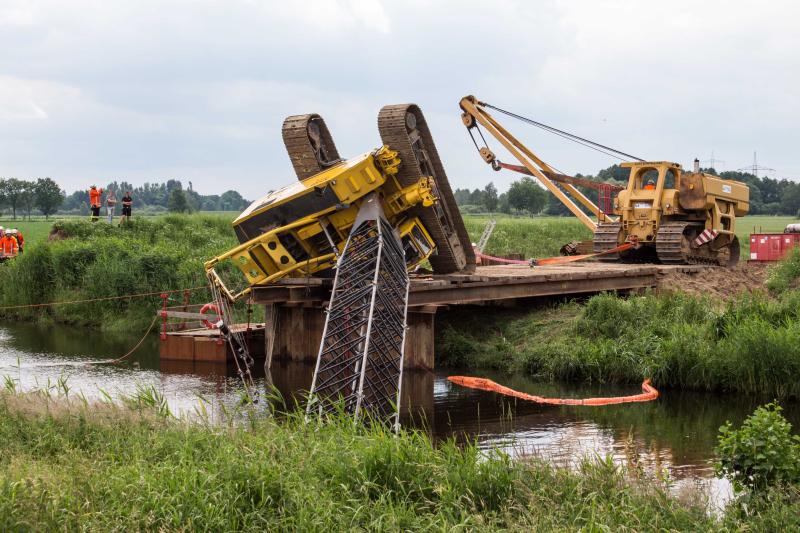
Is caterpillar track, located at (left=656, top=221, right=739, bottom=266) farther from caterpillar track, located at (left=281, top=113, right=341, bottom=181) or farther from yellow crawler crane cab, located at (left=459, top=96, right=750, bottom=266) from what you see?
caterpillar track, located at (left=281, top=113, right=341, bottom=181)

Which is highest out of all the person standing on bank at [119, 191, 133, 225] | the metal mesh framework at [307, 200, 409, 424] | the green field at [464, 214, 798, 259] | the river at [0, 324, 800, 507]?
the person standing on bank at [119, 191, 133, 225]

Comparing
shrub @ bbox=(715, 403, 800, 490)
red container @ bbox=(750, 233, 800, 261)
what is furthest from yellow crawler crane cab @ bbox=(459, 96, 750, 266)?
shrub @ bbox=(715, 403, 800, 490)

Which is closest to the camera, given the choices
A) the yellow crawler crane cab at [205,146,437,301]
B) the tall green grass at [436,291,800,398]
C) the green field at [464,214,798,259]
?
the tall green grass at [436,291,800,398]

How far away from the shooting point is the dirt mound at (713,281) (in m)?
24.8

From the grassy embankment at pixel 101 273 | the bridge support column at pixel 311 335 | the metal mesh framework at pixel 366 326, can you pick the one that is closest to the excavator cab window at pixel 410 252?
the bridge support column at pixel 311 335

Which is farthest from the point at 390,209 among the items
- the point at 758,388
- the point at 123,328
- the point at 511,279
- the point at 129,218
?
the point at 129,218

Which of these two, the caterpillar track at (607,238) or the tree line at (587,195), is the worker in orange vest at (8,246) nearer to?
the caterpillar track at (607,238)

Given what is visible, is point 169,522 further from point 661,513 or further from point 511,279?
point 511,279

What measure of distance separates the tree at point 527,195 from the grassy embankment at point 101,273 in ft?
153

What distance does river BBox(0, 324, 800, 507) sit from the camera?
1313cm

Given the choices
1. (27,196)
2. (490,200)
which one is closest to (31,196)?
(27,196)

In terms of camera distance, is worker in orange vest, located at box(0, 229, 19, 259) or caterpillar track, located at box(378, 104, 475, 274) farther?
worker in orange vest, located at box(0, 229, 19, 259)

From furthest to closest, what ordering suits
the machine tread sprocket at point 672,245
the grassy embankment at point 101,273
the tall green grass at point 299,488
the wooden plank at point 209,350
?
the grassy embankment at point 101,273
the machine tread sprocket at point 672,245
the wooden plank at point 209,350
the tall green grass at point 299,488

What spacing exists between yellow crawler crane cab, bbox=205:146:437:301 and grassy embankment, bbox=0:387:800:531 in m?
8.83
